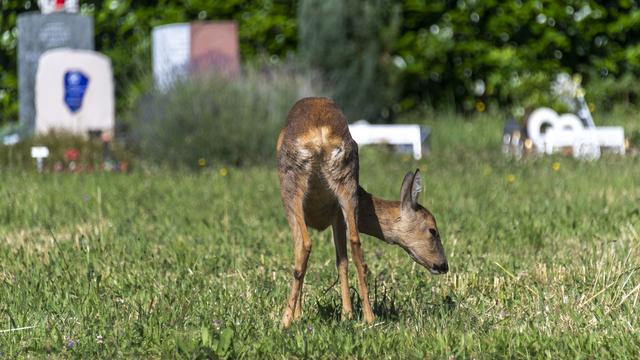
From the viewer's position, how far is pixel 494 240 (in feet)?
20.4

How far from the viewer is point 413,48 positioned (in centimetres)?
1501

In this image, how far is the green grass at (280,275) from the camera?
3828mm

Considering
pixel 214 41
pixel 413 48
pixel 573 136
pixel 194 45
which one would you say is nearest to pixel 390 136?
pixel 573 136

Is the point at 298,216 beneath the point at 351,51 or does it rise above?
beneath

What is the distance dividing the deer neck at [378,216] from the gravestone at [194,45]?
8.95m

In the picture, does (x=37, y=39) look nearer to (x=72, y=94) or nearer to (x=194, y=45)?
(x=72, y=94)

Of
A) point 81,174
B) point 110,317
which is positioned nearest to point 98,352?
point 110,317

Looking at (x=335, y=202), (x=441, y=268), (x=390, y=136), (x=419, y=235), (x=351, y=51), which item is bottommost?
(x=390, y=136)

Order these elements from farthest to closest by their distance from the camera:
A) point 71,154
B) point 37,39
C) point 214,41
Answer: point 214,41, point 37,39, point 71,154

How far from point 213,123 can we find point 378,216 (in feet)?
22.2

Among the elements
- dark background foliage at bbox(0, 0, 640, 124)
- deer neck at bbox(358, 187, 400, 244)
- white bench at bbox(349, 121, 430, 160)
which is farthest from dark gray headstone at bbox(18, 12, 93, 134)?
deer neck at bbox(358, 187, 400, 244)

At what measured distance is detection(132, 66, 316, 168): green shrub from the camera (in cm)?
1066

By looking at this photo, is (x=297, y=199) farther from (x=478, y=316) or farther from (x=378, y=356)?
(x=478, y=316)

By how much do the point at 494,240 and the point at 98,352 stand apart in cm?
294
